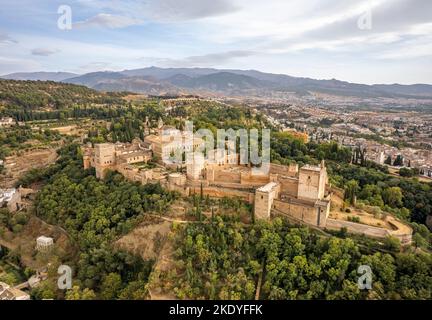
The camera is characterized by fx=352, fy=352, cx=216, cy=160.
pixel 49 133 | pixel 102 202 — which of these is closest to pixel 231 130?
pixel 102 202

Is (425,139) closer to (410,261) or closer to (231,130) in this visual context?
(231,130)

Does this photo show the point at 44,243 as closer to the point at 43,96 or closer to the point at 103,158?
the point at 103,158

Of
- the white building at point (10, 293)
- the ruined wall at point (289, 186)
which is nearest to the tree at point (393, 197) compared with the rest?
the ruined wall at point (289, 186)

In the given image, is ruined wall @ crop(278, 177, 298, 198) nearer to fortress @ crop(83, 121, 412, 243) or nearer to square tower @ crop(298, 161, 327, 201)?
fortress @ crop(83, 121, 412, 243)

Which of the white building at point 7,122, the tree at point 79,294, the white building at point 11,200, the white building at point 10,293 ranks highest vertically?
the white building at point 7,122

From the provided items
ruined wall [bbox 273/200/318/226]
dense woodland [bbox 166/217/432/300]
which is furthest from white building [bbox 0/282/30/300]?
ruined wall [bbox 273/200/318/226]

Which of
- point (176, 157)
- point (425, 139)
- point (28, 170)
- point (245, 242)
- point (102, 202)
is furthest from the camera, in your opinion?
point (425, 139)

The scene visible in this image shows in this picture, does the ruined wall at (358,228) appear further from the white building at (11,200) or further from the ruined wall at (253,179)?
the white building at (11,200)
